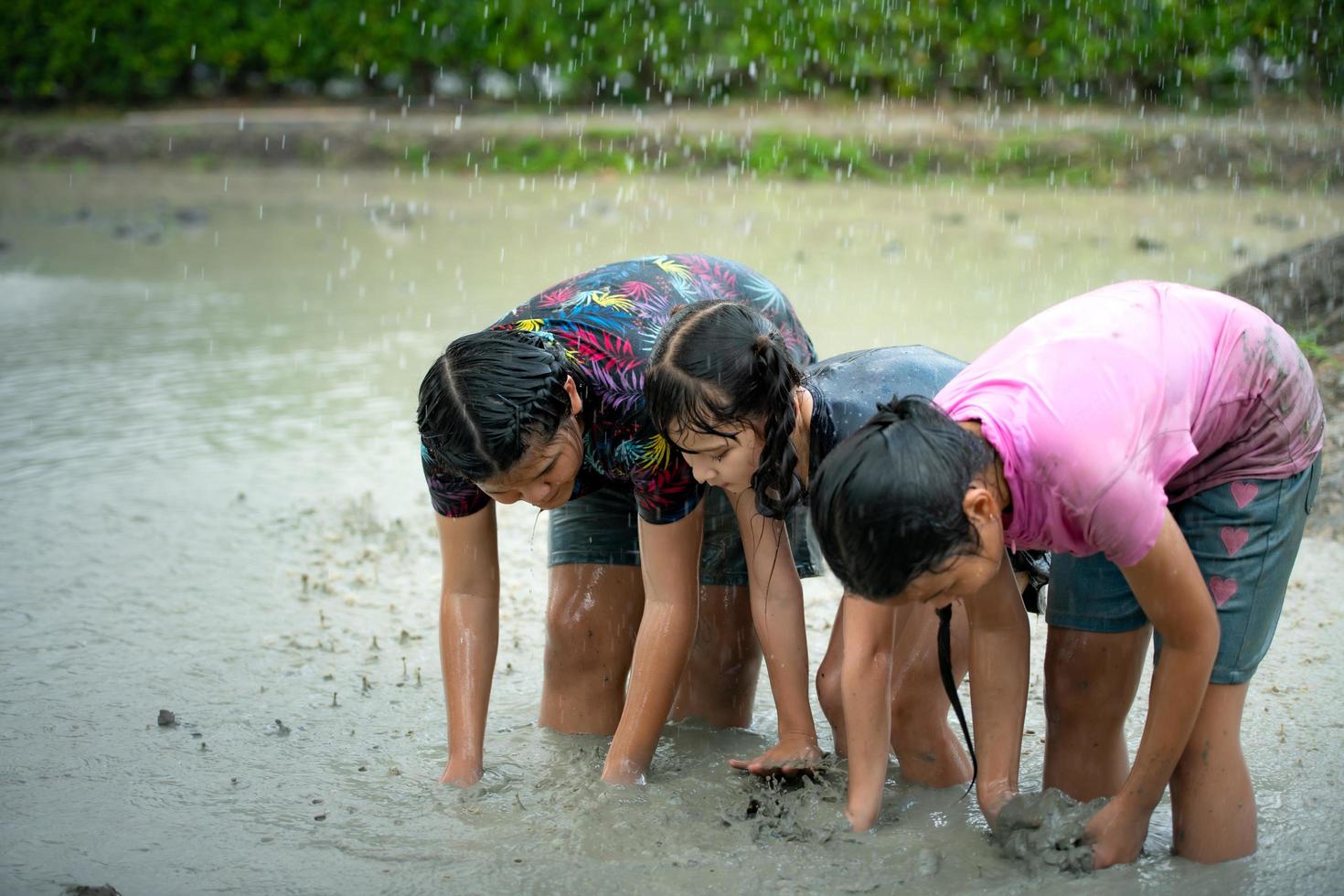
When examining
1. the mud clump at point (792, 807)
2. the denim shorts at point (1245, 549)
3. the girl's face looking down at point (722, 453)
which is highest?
the girl's face looking down at point (722, 453)

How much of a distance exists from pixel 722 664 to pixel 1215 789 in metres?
1.19

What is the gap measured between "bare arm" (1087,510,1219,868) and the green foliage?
375 inches

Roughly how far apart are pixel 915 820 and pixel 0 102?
13895 mm

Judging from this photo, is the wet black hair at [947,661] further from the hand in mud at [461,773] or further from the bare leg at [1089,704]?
the hand in mud at [461,773]

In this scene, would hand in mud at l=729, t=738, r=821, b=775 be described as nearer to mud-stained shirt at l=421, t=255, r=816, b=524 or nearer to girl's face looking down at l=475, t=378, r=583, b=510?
mud-stained shirt at l=421, t=255, r=816, b=524

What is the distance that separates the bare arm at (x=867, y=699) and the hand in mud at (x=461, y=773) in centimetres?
83

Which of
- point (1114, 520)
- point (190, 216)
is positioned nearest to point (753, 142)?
point (190, 216)

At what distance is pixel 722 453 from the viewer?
2506mm

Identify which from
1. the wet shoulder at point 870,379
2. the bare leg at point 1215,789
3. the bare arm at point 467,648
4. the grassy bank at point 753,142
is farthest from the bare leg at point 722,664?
the grassy bank at point 753,142

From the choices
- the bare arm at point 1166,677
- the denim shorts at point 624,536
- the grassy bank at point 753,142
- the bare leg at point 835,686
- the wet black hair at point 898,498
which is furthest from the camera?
the grassy bank at point 753,142

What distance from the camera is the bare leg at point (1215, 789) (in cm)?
246

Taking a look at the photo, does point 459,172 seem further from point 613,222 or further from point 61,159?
point 61,159

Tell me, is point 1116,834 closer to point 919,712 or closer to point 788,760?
point 919,712

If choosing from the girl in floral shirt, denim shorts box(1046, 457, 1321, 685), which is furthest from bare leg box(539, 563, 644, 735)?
denim shorts box(1046, 457, 1321, 685)
